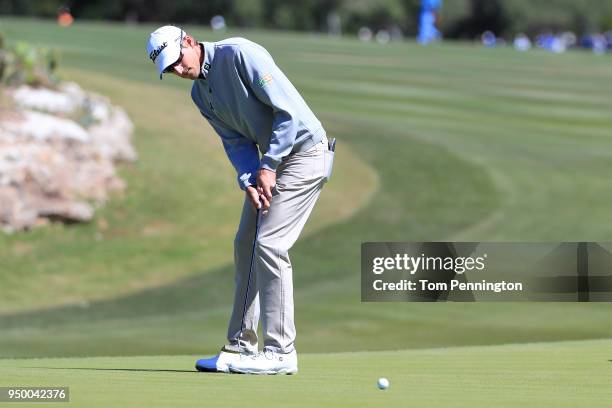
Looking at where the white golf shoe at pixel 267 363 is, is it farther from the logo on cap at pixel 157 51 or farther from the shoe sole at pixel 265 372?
the logo on cap at pixel 157 51

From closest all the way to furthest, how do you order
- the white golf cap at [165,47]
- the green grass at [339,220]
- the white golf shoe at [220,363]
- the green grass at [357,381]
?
1. the green grass at [357,381]
2. the white golf cap at [165,47]
3. the white golf shoe at [220,363]
4. the green grass at [339,220]

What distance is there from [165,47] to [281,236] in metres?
1.24

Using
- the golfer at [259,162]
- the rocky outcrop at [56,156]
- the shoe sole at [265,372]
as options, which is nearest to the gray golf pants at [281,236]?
the golfer at [259,162]

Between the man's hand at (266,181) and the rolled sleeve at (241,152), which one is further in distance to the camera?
the rolled sleeve at (241,152)

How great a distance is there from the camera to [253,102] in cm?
730

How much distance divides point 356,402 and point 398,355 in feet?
11.0

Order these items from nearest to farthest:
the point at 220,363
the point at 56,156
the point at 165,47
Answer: the point at 165,47, the point at 220,363, the point at 56,156

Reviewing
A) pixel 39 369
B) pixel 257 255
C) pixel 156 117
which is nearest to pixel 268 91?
pixel 257 255

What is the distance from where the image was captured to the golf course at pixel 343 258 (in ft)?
22.2

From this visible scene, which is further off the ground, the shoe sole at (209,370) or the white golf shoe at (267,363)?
the white golf shoe at (267,363)

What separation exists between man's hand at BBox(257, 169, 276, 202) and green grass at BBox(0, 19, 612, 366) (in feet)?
20.8

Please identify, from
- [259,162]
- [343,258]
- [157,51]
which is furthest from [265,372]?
[343,258]

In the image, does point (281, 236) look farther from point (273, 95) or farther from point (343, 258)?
point (343, 258)

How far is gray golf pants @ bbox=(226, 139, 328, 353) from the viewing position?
7.40m
